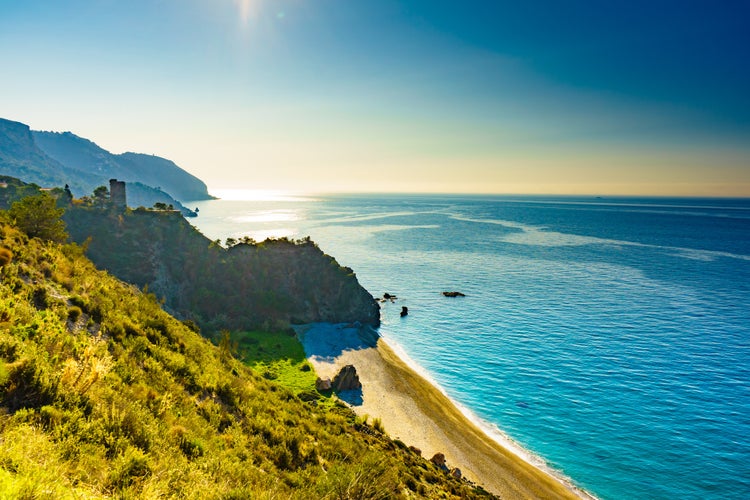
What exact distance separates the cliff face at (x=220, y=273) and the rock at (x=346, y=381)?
2024cm

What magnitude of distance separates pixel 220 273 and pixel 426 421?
1827 inches

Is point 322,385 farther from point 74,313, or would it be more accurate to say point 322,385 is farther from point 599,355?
point 599,355

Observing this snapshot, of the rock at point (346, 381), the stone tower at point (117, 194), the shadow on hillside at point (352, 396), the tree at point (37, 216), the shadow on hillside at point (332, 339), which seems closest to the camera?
the tree at point (37, 216)

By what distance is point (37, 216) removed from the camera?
76.4 feet

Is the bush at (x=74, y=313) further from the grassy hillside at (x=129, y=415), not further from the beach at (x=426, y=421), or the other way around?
the beach at (x=426, y=421)

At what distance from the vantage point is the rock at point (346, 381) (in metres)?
40.7

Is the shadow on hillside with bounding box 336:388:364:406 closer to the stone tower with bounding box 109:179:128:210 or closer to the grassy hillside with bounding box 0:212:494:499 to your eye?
the grassy hillside with bounding box 0:212:494:499

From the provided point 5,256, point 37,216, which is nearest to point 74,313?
point 5,256

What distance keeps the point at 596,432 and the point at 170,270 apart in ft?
217

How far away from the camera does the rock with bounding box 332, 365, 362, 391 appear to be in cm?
4072

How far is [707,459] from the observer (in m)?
31.9

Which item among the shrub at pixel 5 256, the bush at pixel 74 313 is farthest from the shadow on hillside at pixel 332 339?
the shrub at pixel 5 256

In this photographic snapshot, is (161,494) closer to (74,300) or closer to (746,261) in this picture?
(74,300)

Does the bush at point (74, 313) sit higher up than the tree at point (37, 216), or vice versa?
the tree at point (37, 216)
